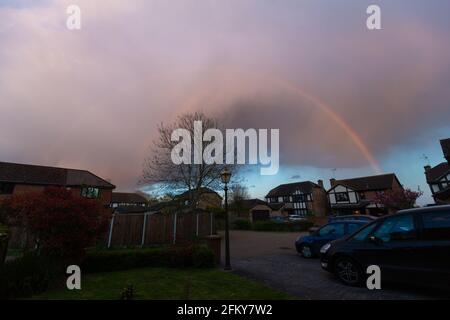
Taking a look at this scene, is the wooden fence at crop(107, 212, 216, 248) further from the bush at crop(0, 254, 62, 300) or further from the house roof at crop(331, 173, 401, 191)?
the house roof at crop(331, 173, 401, 191)

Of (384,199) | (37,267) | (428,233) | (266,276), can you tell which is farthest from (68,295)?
(384,199)

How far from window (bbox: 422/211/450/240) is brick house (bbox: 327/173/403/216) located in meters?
46.7

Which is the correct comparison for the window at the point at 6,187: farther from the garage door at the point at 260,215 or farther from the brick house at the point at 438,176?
the brick house at the point at 438,176

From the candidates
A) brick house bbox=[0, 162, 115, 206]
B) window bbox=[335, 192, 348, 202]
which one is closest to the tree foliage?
window bbox=[335, 192, 348, 202]

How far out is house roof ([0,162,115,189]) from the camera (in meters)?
32.3

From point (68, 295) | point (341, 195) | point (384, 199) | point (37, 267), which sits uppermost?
point (341, 195)

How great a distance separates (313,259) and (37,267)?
9.83 metres

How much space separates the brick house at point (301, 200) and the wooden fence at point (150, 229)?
47.8m

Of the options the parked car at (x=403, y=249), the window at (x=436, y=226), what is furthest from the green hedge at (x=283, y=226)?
the window at (x=436, y=226)

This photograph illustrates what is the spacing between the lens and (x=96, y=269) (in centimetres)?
823

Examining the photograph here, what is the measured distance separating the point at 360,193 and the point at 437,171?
12.9 meters

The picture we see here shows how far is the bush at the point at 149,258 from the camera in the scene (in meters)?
8.30

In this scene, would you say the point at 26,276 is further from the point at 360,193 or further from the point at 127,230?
the point at 360,193
